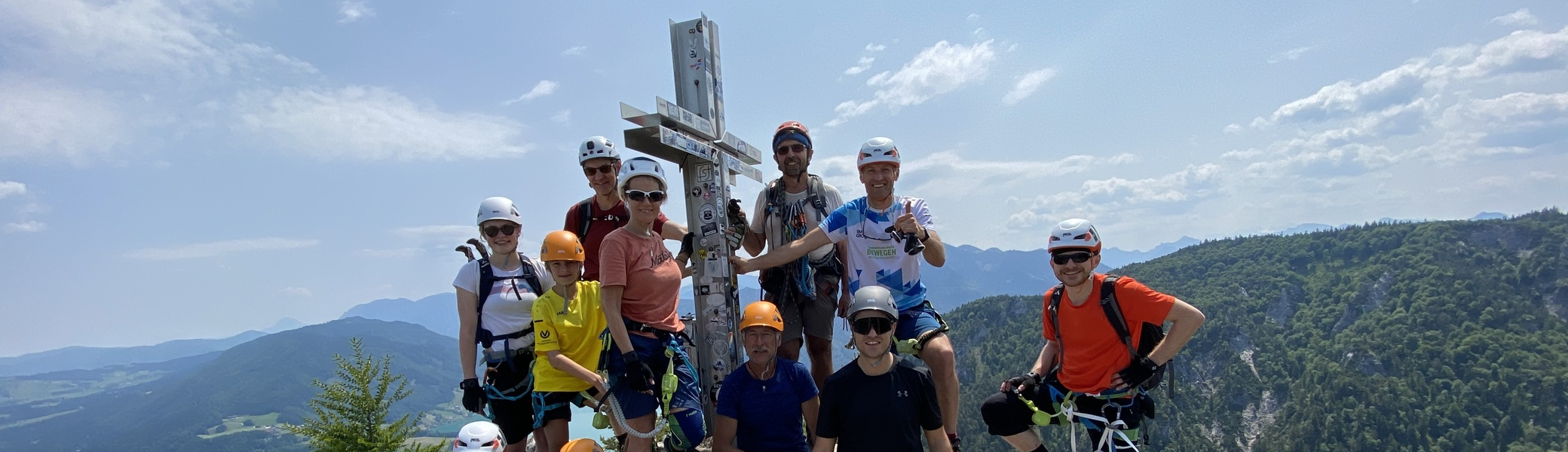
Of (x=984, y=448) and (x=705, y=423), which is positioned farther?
(x=984, y=448)

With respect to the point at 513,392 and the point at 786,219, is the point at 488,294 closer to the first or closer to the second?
the point at 513,392

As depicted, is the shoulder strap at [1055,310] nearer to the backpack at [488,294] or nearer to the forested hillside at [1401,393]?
the backpack at [488,294]

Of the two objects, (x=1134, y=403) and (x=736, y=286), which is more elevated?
(x=736, y=286)

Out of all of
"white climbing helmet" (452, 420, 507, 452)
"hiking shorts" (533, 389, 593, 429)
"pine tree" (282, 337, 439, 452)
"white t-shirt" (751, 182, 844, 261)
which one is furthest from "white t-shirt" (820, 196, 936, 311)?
"pine tree" (282, 337, 439, 452)

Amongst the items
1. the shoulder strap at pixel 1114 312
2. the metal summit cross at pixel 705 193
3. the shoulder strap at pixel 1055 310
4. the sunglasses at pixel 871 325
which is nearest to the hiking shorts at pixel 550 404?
the metal summit cross at pixel 705 193

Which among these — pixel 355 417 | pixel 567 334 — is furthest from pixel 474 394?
pixel 355 417

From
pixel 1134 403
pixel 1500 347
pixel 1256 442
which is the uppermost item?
pixel 1134 403

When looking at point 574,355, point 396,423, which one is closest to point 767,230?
point 574,355

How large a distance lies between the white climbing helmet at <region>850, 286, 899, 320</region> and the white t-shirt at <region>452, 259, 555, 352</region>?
8.84 feet

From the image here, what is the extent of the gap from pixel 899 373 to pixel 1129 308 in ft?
6.19

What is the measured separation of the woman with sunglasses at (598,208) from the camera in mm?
7184

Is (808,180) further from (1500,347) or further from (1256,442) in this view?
(1500,347)

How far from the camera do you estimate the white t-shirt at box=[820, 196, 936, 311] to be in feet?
22.2

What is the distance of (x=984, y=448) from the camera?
152m
